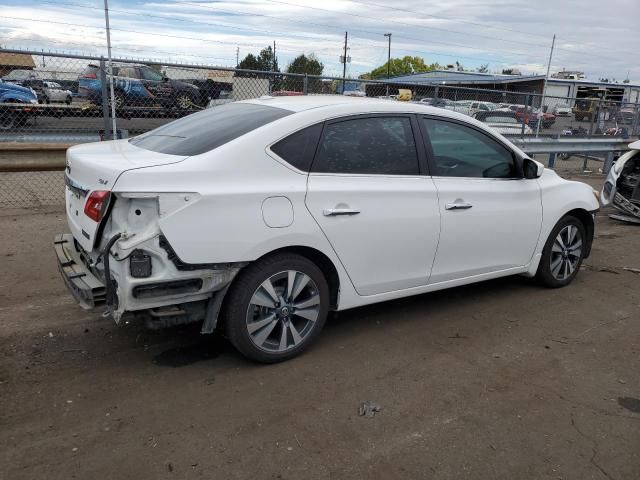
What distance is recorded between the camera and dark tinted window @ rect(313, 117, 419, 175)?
377cm

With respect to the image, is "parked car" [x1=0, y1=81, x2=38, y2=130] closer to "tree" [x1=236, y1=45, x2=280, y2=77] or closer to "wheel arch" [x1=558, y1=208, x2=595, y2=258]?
"wheel arch" [x1=558, y1=208, x2=595, y2=258]

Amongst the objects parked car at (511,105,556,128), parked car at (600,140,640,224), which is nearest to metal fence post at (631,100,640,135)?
parked car at (511,105,556,128)

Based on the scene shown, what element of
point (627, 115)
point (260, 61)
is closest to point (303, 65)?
point (260, 61)

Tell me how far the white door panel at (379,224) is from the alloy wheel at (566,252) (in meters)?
1.72

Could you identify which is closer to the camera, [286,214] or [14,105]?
[286,214]

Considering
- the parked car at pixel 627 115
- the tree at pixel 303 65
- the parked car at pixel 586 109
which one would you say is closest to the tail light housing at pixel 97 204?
the parked car at pixel 586 109

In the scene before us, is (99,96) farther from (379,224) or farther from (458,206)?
(458,206)

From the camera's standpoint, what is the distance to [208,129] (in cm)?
388

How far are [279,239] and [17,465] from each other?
1.79 metres

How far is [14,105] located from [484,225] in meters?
5.91

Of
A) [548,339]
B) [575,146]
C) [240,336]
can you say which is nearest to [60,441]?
[240,336]

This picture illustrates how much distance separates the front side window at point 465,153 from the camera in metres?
4.29

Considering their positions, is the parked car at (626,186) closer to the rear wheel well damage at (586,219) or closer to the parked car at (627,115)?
the rear wheel well damage at (586,219)

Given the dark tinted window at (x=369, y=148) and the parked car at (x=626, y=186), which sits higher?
the dark tinted window at (x=369, y=148)
